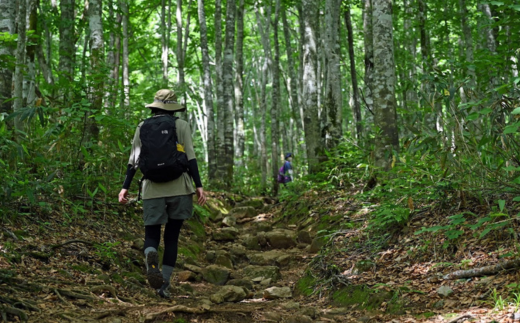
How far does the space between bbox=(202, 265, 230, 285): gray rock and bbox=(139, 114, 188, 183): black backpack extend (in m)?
2.14

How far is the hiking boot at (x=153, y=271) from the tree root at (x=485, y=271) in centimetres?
278

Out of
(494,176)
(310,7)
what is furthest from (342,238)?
(310,7)

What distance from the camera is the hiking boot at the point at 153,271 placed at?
4.69 m

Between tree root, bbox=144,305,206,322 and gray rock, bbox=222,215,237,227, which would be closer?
tree root, bbox=144,305,206,322

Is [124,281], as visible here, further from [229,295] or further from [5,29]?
[5,29]

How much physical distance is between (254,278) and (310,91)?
618cm

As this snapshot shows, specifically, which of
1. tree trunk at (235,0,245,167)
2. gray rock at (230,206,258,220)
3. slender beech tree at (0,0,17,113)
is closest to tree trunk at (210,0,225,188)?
tree trunk at (235,0,245,167)

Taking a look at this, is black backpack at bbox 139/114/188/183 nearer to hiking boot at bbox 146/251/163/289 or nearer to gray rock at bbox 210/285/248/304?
hiking boot at bbox 146/251/163/289

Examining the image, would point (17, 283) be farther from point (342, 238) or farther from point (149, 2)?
point (149, 2)

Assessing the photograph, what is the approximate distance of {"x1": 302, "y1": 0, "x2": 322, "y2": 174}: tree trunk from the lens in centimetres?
1160

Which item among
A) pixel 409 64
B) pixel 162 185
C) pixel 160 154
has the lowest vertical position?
pixel 162 185

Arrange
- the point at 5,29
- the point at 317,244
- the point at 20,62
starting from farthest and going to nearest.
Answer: the point at 317,244
the point at 20,62
the point at 5,29

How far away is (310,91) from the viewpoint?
11.5 m

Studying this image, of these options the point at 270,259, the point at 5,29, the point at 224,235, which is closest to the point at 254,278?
the point at 270,259
